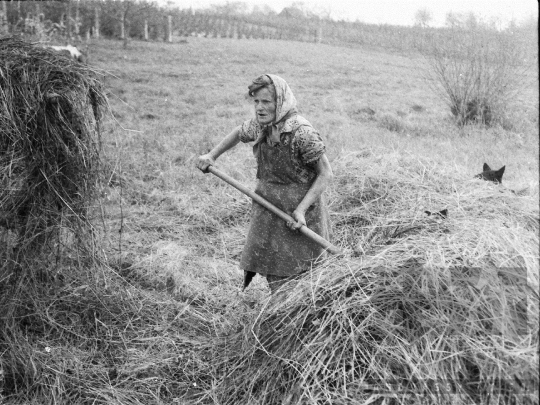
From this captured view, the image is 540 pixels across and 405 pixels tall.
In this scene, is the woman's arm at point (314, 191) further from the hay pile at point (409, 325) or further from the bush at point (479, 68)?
Answer: the bush at point (479, 68)

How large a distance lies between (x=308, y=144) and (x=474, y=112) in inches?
334

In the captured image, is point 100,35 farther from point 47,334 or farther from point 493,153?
point 47,334

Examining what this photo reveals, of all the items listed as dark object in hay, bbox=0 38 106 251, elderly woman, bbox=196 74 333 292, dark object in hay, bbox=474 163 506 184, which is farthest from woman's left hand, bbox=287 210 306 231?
dark object in hay, bbox=474 163 506 184

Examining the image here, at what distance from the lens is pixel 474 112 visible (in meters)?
10.5

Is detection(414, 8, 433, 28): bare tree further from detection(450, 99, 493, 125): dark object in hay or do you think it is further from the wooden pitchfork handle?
the wooden pitchfork handle

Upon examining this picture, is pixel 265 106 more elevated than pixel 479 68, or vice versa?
pixel 479 68

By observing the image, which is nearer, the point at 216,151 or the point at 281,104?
the point at 281,104

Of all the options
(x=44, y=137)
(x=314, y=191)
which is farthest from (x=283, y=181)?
(x=44, y=137)

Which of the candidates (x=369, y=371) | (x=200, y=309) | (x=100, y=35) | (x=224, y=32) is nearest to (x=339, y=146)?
(x=200, y=309)

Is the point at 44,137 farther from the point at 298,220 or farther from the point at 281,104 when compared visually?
the point at 298,220

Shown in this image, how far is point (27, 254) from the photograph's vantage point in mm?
3271

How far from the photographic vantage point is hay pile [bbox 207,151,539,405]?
207 cm

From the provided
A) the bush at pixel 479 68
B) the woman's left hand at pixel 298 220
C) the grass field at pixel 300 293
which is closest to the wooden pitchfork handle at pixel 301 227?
the woman's left hand at pixel 298 220

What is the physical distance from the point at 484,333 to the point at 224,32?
25926 mm
